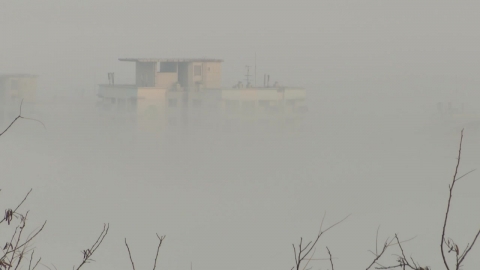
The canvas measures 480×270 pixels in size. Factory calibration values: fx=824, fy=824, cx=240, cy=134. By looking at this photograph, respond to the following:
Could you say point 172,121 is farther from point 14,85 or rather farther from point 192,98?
point 14,85

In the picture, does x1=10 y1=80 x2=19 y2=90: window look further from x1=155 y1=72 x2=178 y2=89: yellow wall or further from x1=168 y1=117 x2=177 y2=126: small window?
x1=155 y1=72 x2=178 y2=89: yellow wall

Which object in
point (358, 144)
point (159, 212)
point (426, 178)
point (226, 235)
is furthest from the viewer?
point (358, 144)

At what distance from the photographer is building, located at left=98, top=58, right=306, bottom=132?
40156 mm

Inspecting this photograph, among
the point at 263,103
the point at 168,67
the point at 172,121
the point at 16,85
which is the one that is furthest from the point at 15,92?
the point at 263,103

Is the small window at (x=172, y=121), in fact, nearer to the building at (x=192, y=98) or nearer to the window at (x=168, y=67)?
the building at (x=192, y=98)

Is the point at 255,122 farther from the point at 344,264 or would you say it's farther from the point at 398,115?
the point at 398,115

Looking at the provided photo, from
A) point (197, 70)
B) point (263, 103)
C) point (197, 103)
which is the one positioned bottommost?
point (263, 103)

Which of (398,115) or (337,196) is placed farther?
(398,115)

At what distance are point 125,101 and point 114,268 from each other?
402 inches

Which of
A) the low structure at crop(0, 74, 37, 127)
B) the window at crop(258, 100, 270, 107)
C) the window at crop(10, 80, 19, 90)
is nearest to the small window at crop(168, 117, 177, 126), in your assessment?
the window at crop(258, 100, 270, 107)

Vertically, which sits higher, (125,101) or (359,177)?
(125,101)

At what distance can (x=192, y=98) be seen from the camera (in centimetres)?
4072

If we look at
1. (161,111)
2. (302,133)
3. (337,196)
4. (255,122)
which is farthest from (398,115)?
(161,111)

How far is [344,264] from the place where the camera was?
36281 millimetres
